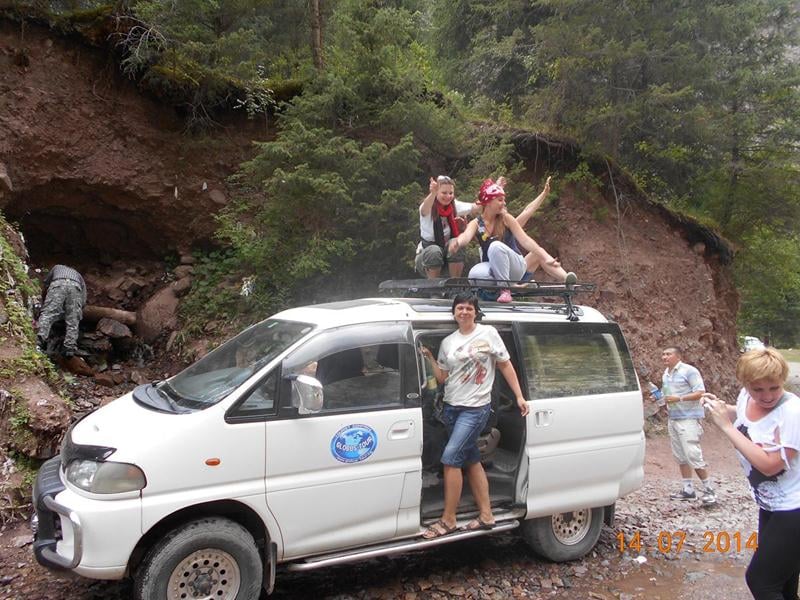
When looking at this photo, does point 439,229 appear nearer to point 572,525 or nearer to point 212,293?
point 572,525

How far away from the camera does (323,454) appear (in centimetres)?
385

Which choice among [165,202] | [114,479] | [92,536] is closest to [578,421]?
[114,479]

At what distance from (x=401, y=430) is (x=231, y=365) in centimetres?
140

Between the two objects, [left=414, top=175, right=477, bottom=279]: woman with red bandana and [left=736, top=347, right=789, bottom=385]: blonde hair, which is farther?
[left=414, top=175, right=477, bottom=279]: woman with red bandana

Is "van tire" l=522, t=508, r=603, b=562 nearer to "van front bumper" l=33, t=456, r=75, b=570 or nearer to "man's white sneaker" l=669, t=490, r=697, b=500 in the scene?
"man's white sneaker" l=669, t=490, r=697, b=500

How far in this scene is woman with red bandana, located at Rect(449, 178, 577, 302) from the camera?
19.0 feet

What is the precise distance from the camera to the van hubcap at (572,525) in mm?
5008

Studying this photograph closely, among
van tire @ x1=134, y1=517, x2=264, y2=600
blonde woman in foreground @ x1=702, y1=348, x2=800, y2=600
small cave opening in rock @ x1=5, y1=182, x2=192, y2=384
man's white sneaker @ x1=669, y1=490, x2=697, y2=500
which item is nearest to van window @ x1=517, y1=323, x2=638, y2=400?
blonde woman in foreground @ x1=702, y1=348, x2=800, y2=600

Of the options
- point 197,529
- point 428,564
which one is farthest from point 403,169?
point 197,529

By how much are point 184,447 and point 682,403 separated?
6101mm

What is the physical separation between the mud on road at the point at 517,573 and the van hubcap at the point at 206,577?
65 cm

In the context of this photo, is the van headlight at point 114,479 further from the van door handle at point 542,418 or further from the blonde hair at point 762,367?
the blonde hair at point 762,367

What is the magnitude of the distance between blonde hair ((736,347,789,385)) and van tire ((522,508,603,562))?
2.38m

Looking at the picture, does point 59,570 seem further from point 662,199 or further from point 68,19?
point 662,199
